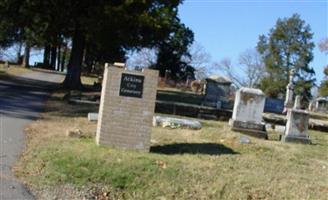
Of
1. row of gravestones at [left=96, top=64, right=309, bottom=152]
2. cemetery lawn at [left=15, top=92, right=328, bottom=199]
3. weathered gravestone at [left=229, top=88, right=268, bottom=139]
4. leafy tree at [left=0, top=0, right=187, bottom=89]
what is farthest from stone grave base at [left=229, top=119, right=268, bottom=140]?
leafy tree at [left=0, top=0, right=187, bottom=89]

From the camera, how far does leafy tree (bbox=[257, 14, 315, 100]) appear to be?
74812mm

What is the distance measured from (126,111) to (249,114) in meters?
6.75

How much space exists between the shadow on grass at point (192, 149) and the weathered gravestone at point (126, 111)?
20.7 inches

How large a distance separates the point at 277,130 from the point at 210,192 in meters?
10.9

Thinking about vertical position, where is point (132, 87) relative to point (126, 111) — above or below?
above

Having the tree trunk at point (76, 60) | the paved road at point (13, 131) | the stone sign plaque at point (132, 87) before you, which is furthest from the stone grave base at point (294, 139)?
the tree trunk at point (76, 60)

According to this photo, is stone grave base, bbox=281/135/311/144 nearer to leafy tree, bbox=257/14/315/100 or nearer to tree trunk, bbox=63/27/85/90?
tree trunk, bbox=63/27/85/90

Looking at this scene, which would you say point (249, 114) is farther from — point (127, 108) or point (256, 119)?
point (127, 108)

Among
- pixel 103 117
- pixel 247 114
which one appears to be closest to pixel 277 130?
pixel 247 114

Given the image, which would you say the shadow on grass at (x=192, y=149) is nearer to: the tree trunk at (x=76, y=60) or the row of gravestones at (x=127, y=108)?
the row of gravestones at (x=127, y=108)

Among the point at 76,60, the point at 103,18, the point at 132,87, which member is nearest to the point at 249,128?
the point at 132,87

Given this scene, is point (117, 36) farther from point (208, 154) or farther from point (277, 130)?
point (208, 154)

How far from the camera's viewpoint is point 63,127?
49.0 feet

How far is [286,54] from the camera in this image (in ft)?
259
